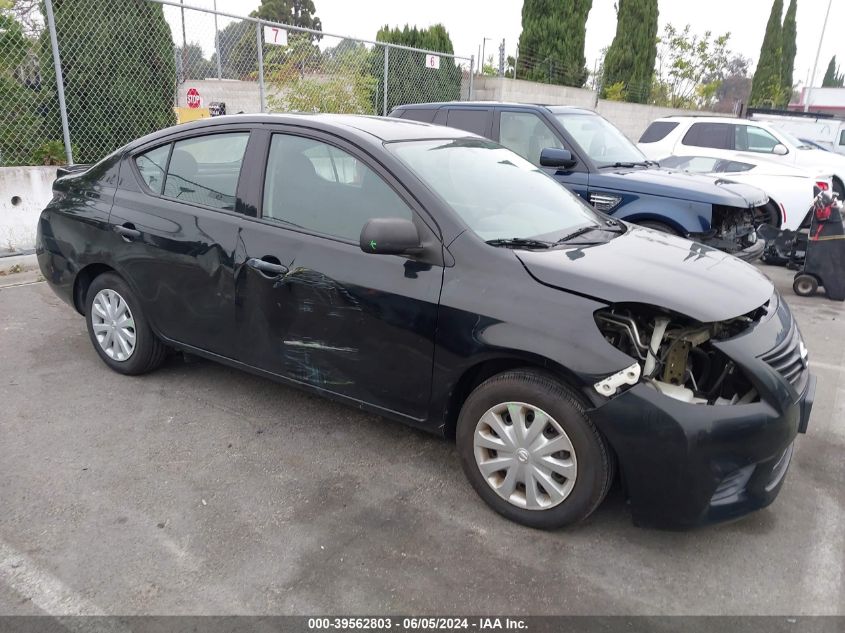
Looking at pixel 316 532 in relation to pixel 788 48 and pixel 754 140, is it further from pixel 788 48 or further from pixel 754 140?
pixel 788 48

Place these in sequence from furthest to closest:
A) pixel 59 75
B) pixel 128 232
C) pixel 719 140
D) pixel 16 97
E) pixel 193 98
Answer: pixel 719 140
pixel 193 98
pixel 16 97
pixel 59 75
pixel 128 232

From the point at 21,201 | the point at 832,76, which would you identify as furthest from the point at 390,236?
the point at 832,76

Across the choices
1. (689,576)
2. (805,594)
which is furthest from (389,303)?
(805,594)

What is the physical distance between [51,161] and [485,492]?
6.88m

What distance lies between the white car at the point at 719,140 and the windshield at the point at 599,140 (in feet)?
11.5

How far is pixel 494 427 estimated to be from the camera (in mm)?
2885

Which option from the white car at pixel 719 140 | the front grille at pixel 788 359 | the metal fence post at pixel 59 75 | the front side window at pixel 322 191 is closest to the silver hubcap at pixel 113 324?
the front side window at pixel 322 191

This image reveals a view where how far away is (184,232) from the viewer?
3766 mm

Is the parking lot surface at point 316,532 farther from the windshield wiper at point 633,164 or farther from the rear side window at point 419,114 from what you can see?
the rear side window at point 419,114

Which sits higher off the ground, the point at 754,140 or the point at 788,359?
the point at 754,140

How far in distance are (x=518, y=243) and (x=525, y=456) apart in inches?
38.7

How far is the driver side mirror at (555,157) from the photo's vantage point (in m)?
6.46

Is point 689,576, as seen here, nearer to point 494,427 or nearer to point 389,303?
point 494,427

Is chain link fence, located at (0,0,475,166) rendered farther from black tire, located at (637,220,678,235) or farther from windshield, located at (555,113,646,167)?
black tire, located at (637,220,678,235)
